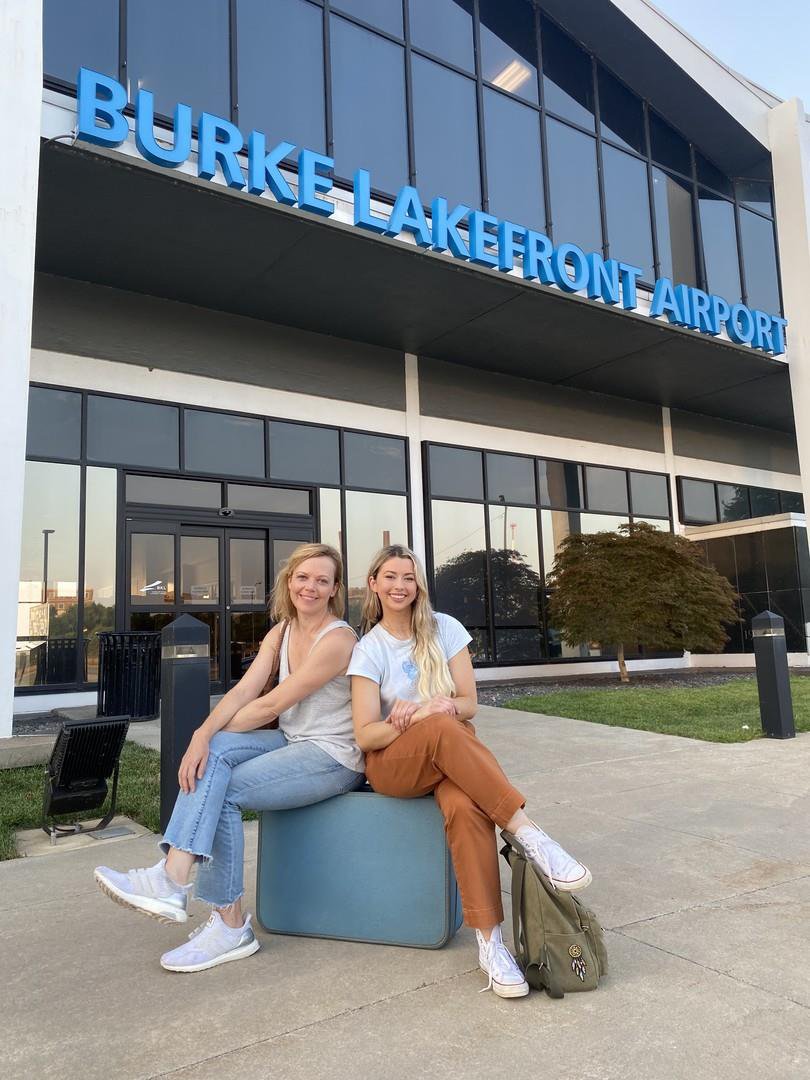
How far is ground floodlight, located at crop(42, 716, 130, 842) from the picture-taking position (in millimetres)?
5031

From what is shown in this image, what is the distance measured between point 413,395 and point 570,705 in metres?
6.87

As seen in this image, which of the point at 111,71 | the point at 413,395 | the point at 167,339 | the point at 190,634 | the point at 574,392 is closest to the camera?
the point at 190,634

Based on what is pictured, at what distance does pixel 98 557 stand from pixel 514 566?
26.2 feet

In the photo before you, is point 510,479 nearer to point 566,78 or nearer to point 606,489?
point 606,489

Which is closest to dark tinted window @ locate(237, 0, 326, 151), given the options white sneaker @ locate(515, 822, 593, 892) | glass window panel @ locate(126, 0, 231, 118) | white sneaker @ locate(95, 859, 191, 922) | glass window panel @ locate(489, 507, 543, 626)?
glass window panel @ locate(126, 0, 231, 118)

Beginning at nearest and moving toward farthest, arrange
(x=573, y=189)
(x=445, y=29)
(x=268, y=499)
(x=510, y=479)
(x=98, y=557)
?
(x=98, y=557) < (x=268, y=499) < (x=445, y=29) < (x=573, y=189) < (x=510, y=479)

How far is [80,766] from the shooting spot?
203 inches

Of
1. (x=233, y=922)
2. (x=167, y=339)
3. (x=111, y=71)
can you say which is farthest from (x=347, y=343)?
(x=233, y=922)

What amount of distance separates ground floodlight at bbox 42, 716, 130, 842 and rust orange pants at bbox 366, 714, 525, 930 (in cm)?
277

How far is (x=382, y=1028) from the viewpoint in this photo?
8.43 ft

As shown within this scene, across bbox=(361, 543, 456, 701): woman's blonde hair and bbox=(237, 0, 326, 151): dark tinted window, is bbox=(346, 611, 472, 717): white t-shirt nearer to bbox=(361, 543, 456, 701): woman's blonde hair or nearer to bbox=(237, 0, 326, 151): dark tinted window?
bbox=(361, 543, 456, 701): woman's blonde hair

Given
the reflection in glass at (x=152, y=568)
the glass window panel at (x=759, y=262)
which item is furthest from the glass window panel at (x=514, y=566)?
the glass window panel at (x=759, y=262)

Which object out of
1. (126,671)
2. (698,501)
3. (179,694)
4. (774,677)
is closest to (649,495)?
(698,501)

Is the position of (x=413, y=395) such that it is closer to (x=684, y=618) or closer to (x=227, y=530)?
(x=227, y=530)
